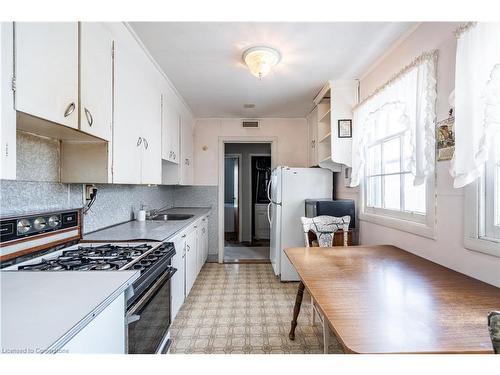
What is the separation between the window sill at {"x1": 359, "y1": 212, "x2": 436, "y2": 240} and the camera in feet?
5.46

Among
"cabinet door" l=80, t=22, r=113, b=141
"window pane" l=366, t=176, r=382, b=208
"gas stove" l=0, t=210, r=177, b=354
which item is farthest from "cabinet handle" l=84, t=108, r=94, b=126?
"window pane" l=366, t=176, r=382, b=208

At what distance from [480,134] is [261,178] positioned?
15.9ft

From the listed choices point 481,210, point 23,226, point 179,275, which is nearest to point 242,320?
point 179,275

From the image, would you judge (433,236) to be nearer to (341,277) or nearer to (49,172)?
(341,277)

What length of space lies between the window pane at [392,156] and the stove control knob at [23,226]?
255 cm

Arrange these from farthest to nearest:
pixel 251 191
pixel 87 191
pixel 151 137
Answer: pixel 251 191 < pixel 151 137 < pixel 87 191

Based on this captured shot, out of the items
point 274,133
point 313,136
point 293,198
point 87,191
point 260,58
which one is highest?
point 260,58

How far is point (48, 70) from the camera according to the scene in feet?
3.41

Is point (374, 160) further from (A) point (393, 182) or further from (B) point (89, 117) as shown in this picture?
(B) point (89, 117)

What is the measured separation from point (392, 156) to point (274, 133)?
7.46ft

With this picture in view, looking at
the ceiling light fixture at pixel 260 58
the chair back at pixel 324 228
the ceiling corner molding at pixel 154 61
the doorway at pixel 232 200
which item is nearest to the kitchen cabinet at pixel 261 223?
the doorway at pixel 232 200

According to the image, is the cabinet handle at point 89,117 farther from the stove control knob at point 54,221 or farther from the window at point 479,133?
the window at point 479,133

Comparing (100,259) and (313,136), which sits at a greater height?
(313,136)
